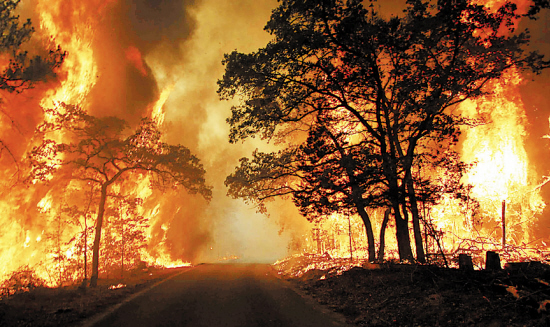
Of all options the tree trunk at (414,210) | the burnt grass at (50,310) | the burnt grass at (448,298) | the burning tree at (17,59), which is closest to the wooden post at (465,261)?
the burnt grass at (448,298)

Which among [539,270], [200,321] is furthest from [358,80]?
[200,321]

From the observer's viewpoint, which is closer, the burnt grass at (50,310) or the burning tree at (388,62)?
the burnt grass at (50,310)

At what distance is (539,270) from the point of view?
6109 millimetres

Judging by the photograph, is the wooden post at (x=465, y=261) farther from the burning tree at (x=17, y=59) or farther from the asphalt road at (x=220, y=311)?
the burning tree at (x=17, y=59)

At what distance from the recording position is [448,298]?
645 cm

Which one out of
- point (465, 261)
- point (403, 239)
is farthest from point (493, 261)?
point (403, 239)

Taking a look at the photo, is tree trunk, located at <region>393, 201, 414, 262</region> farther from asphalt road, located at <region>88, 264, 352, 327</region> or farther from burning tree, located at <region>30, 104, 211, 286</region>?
burning tree, located at <region>30, 104, 211, 286</region>

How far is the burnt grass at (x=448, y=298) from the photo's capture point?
4863 millimetres

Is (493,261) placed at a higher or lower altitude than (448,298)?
higher

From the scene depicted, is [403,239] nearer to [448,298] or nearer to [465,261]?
[465,261]

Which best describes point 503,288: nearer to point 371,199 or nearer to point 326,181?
point 371,199

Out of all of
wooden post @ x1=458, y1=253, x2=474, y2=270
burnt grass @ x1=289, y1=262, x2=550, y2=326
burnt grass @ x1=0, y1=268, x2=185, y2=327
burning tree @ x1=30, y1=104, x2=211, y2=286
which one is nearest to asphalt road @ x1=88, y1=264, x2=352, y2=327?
burnt grass @ x1=0, y1=268, x2=185, y2=327

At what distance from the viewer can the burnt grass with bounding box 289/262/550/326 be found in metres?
4.86

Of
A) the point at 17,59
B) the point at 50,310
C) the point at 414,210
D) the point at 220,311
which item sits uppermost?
the point at 17,59
